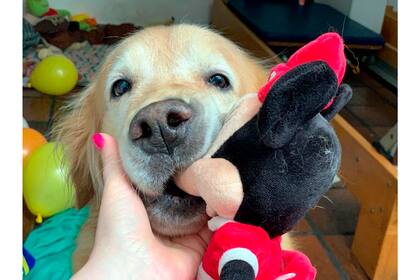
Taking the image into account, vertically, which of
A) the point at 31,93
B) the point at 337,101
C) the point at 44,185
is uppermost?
the point at 337,101

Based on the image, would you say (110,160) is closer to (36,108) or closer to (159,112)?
(159,112)

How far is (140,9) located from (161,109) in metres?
5.01

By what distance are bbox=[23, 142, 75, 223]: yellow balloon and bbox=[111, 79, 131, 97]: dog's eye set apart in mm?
1191

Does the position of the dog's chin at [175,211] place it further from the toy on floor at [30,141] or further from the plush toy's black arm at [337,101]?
the toy on floor at [30,141]

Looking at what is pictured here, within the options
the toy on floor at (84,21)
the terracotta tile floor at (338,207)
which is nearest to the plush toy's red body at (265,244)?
the terracotta tile floor at (338,207)

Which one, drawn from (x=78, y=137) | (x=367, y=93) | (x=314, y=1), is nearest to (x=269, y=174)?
(x=78, y=137)

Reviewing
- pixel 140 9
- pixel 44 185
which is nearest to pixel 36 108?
pixel 44 185

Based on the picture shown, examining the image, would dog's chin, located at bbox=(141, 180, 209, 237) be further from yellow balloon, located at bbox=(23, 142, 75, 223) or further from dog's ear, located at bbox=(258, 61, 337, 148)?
yellow balloon, located at bbox=(23, 142, 75, 223)

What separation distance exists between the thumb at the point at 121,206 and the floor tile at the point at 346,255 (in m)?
1.63

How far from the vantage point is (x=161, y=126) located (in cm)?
92

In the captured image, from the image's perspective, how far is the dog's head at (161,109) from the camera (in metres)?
0.96

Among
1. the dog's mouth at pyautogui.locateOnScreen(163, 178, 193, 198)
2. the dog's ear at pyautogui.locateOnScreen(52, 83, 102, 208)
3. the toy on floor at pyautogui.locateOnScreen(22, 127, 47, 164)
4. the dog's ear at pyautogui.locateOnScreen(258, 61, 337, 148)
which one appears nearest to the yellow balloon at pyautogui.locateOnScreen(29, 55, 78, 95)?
the toy on floor at pyautogui.locateOnScreen(22, 127, 47, 164)

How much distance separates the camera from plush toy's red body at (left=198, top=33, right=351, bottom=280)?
83cm
